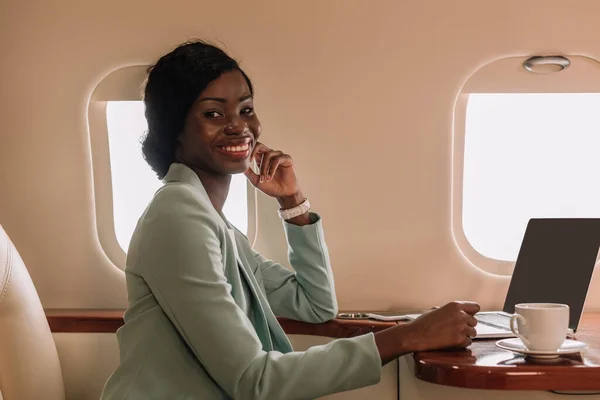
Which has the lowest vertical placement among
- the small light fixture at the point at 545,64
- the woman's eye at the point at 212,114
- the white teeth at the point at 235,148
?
the white teeth at the point at 235,148

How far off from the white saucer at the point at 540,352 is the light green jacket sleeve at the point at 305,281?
0.52 m

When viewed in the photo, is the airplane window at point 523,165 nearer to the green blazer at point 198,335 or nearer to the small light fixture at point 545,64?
the small light fixture at point 545,64

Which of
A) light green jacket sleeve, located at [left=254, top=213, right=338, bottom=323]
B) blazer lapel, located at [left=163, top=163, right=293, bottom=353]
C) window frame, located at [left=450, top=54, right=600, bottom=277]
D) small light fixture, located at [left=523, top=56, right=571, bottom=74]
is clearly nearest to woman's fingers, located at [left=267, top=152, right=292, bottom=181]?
light green jacket sleeve, located at [left=254, top=213, right=338, bottom=323]

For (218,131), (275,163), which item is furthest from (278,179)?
(218,131)

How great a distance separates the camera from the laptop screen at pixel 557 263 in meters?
1.85

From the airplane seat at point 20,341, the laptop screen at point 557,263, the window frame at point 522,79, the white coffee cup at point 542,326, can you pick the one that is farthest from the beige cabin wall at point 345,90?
the white coffee cup at point 542,326

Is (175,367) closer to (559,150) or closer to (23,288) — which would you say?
(23,288)

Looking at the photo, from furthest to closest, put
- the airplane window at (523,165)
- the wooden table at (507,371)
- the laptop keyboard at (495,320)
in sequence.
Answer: the airplane window at (523,165)
the laptop keyboard at (495,320)
the wooden table at (507,371)

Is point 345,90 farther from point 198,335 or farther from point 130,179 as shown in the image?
point 198,335

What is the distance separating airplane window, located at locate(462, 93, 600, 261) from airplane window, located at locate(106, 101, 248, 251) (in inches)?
27.4

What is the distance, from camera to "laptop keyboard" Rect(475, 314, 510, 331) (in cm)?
176

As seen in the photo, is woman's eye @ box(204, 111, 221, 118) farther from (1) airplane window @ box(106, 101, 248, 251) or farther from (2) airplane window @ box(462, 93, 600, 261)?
(2) airplane window @ box(462, 93, 600, 261)

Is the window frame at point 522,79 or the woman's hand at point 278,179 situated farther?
the window frame at point 522,79

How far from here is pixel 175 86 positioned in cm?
158
